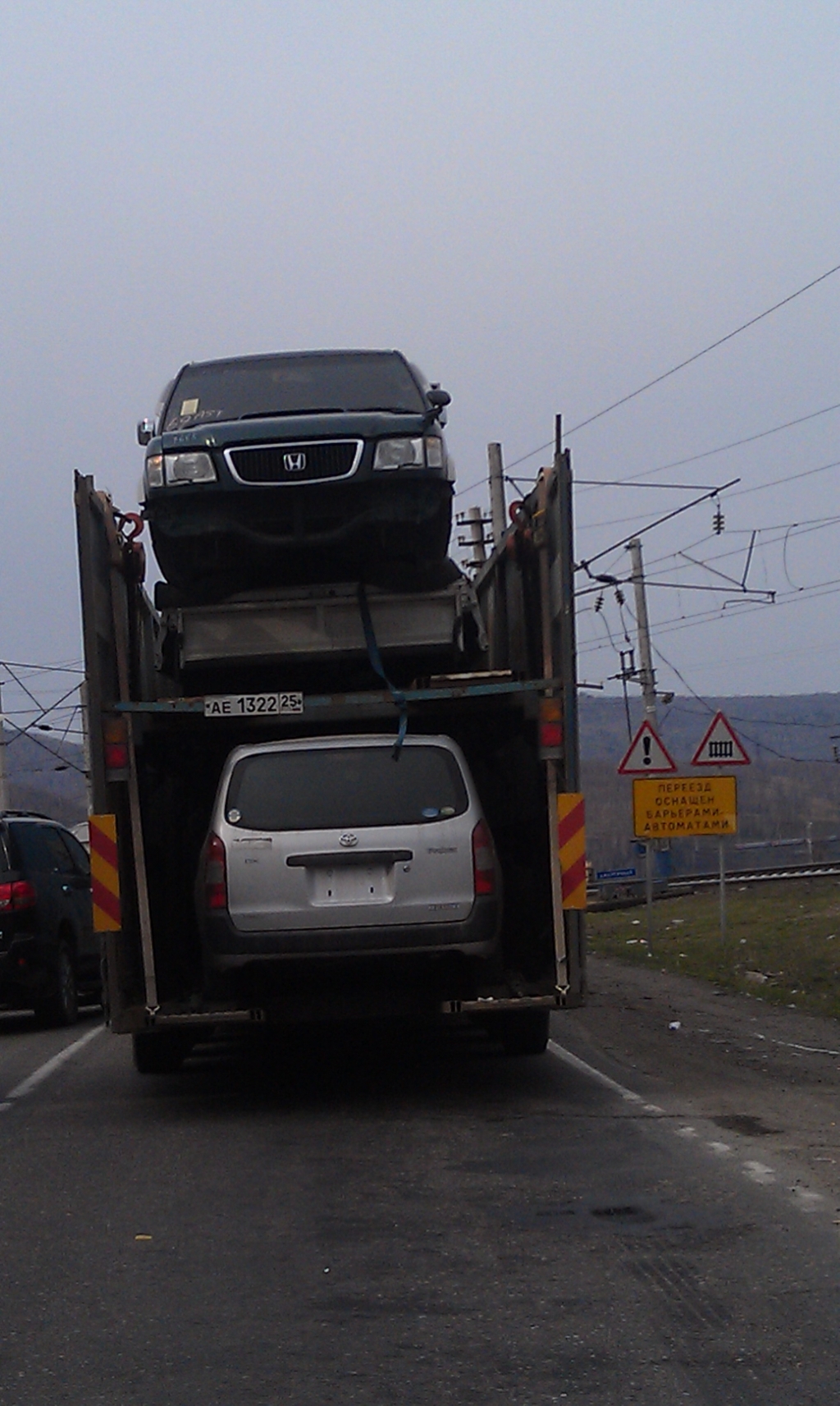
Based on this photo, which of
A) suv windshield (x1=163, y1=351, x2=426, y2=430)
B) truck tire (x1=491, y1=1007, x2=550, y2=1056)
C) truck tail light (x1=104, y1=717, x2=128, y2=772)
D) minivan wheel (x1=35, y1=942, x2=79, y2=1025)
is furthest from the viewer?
minivan wheel (x1=35, y1=942, x2=79, y2=1025)

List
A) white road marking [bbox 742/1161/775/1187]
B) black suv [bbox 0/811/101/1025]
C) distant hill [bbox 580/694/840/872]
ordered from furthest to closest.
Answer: distant hill [bbox 580/694/840/872] < black suv [bbox 0/811/101/1025] < white road marking [bbox 742/1161/775/1187]

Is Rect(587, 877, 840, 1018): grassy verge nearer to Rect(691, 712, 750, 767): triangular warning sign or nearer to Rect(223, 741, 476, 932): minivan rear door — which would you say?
Rect(691, 712, 750, 767): triangular warning sign

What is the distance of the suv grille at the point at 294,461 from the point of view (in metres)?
10.6

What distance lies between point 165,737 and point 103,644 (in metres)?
1.02

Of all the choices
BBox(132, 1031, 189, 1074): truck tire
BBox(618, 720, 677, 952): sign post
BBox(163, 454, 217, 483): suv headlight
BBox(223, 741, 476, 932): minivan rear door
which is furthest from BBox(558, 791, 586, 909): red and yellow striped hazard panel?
BBox(618, 720, 677, 952): sign post

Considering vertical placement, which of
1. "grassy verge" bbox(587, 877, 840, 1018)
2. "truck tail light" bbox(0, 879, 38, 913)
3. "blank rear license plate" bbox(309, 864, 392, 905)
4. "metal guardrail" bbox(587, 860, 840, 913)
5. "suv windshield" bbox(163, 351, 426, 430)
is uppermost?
"suv windshield" bbox(163, 351, 426, 430)

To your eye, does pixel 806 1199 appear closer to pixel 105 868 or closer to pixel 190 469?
pixel 105 868

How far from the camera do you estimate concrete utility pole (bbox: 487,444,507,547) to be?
31.4 metres

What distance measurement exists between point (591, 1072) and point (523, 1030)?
1.59 ft

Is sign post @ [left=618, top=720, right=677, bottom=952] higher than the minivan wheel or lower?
higher

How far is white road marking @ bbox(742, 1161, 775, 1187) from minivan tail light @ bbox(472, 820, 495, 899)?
7.60 feet

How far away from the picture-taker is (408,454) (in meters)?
10.9

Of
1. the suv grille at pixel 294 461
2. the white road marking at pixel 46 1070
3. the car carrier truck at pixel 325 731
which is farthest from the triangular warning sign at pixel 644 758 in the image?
the suv grille at pixel 294 461

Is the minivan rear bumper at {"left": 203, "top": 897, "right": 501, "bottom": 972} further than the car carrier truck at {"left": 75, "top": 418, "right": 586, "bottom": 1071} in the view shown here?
No
